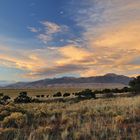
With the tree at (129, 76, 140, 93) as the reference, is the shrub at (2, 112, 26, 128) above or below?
below

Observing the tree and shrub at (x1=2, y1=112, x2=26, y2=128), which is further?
the tree

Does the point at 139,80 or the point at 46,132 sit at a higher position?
→ the point at 139,80

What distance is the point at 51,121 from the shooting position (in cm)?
1581

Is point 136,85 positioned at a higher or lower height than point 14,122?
higher

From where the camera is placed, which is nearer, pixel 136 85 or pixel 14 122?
pixel 14 122

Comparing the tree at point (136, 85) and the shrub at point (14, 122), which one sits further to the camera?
the tree at point (136, 85)

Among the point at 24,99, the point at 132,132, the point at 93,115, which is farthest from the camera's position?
the point at 24,99

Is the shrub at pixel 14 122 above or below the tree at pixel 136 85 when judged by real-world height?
below

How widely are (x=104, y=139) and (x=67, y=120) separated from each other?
4.31 metres

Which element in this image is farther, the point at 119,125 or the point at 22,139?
the point at 119,125

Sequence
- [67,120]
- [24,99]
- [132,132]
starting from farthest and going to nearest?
[24,99] → [67,120] → [132,132]

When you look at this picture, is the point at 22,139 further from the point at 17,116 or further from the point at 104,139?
the point at 17,116

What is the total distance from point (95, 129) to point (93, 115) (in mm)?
4516


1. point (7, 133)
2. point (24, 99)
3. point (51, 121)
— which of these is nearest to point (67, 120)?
point (51, 121)
